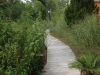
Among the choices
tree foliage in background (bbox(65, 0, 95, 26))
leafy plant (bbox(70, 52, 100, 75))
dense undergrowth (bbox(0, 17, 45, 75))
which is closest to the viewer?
dense undergrowth (bbox(0, 17, 45, 75))

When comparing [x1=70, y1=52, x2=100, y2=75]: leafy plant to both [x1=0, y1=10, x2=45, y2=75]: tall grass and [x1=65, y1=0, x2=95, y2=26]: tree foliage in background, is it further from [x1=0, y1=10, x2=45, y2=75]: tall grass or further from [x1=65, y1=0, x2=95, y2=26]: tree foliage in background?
[x1=65, y1=0, x2=95, y2=26]: tree foliage in background

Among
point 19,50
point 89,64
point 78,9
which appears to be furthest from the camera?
point 78,9

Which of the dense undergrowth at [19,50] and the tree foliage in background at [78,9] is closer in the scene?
the dense undergrowth at [19,50]

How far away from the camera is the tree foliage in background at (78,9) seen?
12.3 m

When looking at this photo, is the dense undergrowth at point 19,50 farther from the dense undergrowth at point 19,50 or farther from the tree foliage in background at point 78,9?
the tree foliage in background at point 78,9

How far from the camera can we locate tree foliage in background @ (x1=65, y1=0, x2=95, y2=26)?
40.4 ft

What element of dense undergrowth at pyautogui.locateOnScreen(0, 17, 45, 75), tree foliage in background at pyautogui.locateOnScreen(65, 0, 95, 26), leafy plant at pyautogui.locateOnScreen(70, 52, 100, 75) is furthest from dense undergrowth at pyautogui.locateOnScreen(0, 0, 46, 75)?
tree foliage in background at pyautogui.locateOnScreen(65, 0, 95, 26)

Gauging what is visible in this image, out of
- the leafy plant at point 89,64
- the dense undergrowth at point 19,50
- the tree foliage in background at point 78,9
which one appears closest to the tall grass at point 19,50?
the dense undergrowth at point 19,50

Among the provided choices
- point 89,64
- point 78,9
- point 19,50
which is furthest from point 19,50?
point 78,9

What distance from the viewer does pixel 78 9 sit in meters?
13.0

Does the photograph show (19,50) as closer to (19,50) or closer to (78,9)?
(19,50)

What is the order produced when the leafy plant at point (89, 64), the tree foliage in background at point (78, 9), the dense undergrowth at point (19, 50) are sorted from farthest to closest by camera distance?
the tree foliage in background at point (78, 9) → the leafy plant at point (89, 64) → the dense undergrowth at point (19, 50)

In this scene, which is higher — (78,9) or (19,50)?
(78,9)

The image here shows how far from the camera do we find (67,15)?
1367cm
